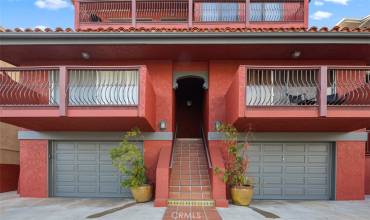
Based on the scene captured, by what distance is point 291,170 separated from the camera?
9.89 meters

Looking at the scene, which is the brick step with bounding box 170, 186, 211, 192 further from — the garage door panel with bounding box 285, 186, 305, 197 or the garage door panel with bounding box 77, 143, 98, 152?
the garage door panel with bounding box 77, 143, 98, 152

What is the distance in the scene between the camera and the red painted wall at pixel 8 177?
1098cm

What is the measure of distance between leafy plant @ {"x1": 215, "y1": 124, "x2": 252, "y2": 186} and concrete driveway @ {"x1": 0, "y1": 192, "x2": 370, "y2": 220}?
0.86 m

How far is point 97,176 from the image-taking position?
33.0 ft

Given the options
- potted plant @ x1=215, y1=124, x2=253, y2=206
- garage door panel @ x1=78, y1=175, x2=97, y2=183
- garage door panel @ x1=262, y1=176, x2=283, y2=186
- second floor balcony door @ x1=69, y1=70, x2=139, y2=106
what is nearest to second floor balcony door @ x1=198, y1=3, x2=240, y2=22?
second floor balcony door @ x1=69, y1=70, x2=139, y2=106

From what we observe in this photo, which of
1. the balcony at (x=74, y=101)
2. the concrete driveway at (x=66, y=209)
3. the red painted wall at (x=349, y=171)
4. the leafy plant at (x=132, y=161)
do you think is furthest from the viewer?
the red painted wall at (x=349, y=171)

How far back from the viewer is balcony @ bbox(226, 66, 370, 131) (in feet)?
25.0

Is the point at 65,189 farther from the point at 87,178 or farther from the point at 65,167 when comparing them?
the point at 87,178

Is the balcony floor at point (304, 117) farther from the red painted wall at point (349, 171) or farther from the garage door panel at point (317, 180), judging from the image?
the garage door panel at point (317, 180)

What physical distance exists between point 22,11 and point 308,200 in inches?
606

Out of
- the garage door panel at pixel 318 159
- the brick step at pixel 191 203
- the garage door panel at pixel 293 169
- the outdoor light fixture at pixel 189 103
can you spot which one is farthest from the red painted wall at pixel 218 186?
the outdoor light fixture at pixel 189 103

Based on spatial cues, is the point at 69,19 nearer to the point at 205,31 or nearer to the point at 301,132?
the point at 205,31

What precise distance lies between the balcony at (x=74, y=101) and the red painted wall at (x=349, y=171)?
6.98 m

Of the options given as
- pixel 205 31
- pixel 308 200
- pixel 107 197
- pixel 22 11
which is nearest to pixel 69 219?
pixel 107 197
